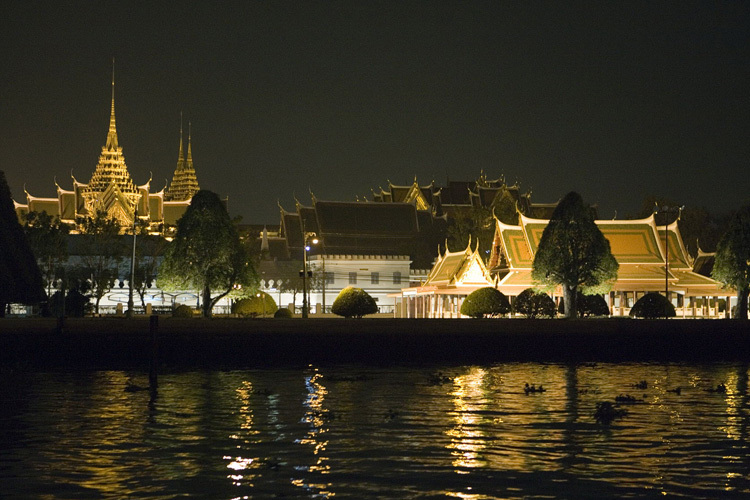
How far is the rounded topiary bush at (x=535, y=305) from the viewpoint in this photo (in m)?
59.7

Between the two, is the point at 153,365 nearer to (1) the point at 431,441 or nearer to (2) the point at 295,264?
(1) the point at 431,441

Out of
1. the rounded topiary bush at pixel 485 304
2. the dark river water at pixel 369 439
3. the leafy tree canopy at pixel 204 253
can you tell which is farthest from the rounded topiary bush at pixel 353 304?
the dark river water at pixel 369 439

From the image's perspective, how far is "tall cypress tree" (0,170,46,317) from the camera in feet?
129

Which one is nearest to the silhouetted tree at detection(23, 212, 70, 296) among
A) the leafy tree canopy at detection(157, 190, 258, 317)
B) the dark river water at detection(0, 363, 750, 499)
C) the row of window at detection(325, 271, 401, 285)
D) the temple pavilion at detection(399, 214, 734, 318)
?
the leafy tree canopy at detection(157, 190, 258, 317)

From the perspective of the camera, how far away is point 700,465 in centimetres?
1469

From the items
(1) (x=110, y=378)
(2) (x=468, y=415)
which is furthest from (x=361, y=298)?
(2) (x=468, y=415)

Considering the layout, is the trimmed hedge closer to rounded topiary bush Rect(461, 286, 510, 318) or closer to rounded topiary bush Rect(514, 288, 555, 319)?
rounded topiary bush Rect(514, 288, 555, 319)

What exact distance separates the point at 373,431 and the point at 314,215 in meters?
91.7

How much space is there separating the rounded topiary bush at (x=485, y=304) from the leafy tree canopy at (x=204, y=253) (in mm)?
12855

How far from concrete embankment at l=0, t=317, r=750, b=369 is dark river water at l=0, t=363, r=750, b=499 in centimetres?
680

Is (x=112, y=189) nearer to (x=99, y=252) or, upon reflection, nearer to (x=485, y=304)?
(x=99, y=252)

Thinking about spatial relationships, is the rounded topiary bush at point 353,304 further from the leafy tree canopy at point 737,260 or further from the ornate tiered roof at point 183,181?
the ornate tiered roof at point 183,181

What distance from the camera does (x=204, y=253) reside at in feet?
190

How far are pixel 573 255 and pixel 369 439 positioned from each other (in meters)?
41.7
